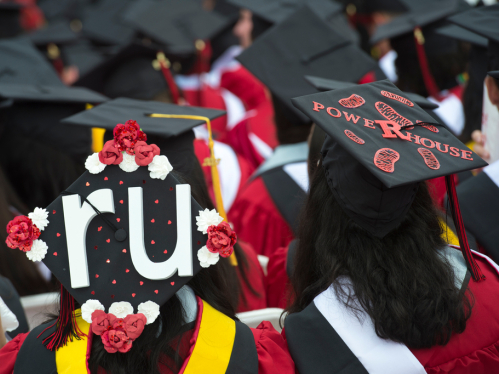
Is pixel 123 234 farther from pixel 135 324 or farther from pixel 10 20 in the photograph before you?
pixel 10 20

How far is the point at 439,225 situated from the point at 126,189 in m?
0.90

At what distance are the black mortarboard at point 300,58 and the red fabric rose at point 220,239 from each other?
59.1 inches

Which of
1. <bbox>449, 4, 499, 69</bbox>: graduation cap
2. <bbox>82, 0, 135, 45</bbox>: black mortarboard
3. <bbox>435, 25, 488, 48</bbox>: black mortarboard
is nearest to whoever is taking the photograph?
<bbox>449, 4, 499, 69</bbox>: graduation cap

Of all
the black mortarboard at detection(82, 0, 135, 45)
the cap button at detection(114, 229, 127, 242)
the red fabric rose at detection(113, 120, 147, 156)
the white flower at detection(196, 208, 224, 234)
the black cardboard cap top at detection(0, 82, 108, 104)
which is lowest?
the black mortarboard at detection(82, 0, 135, 45)

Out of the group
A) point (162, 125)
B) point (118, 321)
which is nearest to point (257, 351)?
point (118, 321)

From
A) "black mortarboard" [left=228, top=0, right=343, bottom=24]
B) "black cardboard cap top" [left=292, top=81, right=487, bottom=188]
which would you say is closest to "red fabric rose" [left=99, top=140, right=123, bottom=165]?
"black cardboard cap top" [left=292, top=81, right=487, bottom=188]

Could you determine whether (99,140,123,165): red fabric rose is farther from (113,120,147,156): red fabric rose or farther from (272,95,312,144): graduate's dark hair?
(272,95,312,144): graduate's dark hair

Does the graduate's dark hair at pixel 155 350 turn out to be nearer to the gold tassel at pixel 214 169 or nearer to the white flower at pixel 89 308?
the white flower at pixel 89 308

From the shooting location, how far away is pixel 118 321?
112 cm

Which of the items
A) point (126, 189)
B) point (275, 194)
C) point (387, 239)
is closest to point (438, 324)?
point (387, 239)

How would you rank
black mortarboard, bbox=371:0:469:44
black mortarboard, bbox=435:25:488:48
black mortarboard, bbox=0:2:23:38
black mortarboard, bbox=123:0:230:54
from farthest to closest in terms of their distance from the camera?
black mortarboard, bbox=0:2:23:38, black mortarboard, bbox=123:0:230:54, black mortarboard, bbox=371:0:469:44, black mortarboard, bbox=435:25:488:48

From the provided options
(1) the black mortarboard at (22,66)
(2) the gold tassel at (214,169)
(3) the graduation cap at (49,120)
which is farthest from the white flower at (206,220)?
(1) the black mortarboard at (22,66)

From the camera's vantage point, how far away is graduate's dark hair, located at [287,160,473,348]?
3.91 feet

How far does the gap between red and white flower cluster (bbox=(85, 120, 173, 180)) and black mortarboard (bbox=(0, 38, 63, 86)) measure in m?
2.73
